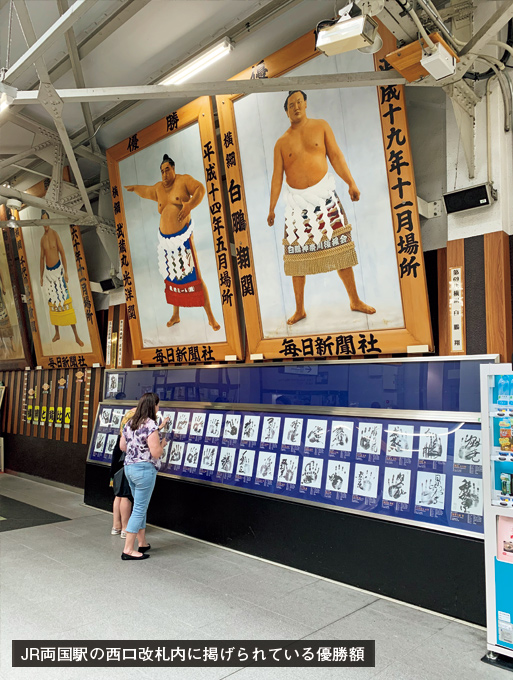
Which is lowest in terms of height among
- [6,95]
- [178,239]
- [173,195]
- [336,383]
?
[336,383]

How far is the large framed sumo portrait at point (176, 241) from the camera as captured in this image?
5.30m

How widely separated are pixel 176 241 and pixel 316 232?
1.93m

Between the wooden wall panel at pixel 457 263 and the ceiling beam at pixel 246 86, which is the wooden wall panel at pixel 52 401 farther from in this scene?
the wooden wall panel at pixel 457 263

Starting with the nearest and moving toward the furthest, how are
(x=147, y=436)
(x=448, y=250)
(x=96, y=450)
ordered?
1. (x=448, y=250)
2. (x=147, y=436)
3. (x=96, y=450)

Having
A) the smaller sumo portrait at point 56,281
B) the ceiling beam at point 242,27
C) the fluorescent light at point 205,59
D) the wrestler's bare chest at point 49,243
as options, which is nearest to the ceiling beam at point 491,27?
the ceiling beam at point 242,27

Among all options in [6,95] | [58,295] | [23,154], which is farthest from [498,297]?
[58,295]

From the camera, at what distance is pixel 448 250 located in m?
3.85

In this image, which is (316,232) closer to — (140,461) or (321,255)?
(321,255)

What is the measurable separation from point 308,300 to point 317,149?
1331mm

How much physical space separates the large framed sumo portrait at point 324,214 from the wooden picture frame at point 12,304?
224 inches

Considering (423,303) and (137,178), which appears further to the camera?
(137,178)

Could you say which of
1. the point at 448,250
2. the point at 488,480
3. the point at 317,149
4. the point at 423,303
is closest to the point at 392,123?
the point at 317,149

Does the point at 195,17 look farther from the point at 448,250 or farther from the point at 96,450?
the point at 96,450
